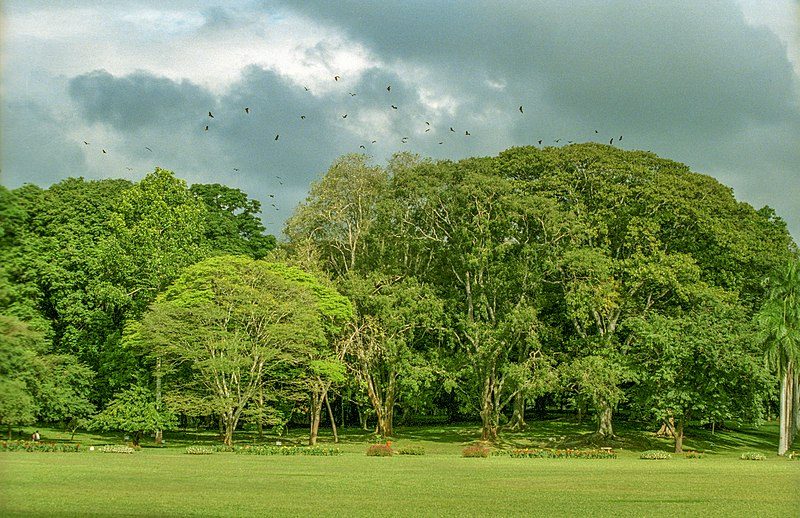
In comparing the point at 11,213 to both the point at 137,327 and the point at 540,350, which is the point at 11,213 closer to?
the point at 137,327

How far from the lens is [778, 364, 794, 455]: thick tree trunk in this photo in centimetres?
4706

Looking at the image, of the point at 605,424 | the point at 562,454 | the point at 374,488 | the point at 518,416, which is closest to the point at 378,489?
the point at 374,488

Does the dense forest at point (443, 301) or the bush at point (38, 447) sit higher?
the dense forest at point (443, 301)

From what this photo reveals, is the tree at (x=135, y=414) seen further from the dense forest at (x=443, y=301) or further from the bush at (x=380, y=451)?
the bush at (x=380, y=451)

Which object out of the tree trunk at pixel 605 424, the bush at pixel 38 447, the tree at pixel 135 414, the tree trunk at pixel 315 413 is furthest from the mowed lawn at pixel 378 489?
the tree trunk at pixel 315 413

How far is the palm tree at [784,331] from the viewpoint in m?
46.6

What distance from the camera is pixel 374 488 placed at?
22.7 meters

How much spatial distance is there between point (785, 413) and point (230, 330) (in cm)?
2967

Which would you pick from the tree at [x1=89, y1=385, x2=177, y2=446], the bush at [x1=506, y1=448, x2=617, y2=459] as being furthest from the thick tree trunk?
the tree at [x1=89, y1=385, x2=177, y2=446]

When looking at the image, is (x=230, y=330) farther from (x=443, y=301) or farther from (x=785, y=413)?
(x=785, y=413)

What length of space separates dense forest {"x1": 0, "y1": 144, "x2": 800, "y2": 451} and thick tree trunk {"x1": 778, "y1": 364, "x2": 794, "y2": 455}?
10.7 inches

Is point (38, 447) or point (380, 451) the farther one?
point (380, 451)

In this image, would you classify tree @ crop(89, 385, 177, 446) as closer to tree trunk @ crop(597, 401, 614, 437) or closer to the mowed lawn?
the mowed lawn

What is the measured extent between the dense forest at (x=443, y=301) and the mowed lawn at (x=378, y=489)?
43.2 ft
